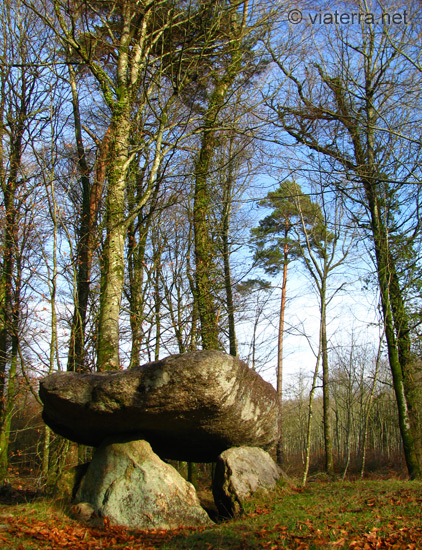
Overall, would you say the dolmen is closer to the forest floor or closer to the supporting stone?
the supporting stone

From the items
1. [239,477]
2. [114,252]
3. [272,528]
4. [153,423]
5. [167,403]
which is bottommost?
[272,528]

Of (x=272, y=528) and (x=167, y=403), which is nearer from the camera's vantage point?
(x=272, y=528)

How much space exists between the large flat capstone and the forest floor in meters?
1.05

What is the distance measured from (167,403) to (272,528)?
6.21 ft

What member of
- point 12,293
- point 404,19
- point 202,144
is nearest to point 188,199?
point 202,144

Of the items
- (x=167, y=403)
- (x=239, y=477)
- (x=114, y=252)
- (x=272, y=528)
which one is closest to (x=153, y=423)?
(x=167, y=403)

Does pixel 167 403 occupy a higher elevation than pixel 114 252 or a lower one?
lower

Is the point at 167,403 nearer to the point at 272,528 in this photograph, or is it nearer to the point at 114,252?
the point at 272,528

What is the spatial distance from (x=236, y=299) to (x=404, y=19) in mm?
7971

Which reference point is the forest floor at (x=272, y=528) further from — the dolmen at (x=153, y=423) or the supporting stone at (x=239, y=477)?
the dolmen at (x=153, y=423)

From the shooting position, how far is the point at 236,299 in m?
13.0

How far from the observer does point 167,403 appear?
5.67 meters

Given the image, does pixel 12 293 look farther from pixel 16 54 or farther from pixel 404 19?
pixel 404 19

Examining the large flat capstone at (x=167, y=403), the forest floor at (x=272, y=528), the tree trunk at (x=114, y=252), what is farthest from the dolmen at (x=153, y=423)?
the tree trunk at (x=114, y=252)
